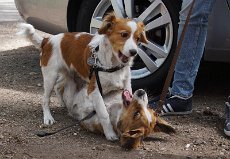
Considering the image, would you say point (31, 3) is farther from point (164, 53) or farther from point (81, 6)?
point (164, 53)

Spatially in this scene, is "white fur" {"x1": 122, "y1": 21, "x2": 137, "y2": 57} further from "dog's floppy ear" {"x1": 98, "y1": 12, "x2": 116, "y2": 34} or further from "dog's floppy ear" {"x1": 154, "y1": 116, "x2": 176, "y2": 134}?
"dog's floppy ear" {"x1": 154, "y1": 116, "x2": 176, "y2": 134}

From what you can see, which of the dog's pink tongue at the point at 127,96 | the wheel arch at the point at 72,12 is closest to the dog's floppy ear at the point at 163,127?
the dog's pink tongue at the point at 127,96

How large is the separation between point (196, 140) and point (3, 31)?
5.50 meters

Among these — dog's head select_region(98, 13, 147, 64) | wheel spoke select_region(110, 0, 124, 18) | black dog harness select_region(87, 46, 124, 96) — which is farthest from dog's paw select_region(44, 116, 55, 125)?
wheel spoke select_region(110, 0, 124, 18)

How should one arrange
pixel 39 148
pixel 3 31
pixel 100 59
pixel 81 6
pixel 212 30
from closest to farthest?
pixel 39 148
pixel 100 59
pixel 212 30
pixel 81 6
pixel 3 31

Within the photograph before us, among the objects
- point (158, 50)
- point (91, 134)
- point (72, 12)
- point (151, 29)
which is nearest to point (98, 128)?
point (91, 134)

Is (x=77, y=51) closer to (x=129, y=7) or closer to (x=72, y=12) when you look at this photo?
(x=129, y=7)

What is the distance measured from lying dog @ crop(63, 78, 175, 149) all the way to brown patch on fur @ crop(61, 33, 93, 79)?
238mm

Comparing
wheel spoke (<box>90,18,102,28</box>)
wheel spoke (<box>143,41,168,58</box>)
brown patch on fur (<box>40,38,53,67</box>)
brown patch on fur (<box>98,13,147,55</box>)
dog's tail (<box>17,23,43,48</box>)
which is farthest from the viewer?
wheel spoke (<box>90,18,102,28</box>)

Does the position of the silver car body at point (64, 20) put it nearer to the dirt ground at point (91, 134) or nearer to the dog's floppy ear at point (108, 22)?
the dirt ground at point (91, 134)

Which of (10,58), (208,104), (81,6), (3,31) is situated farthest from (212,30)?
(3,31)

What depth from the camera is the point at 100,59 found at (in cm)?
402

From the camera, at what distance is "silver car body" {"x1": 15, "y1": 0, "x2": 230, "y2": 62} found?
14.1ft

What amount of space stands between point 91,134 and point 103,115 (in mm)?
246
